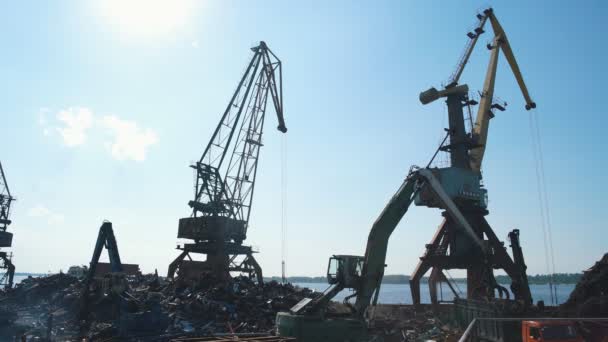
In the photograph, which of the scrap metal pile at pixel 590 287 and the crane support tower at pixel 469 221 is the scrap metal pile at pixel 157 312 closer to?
the crane support tower at pixel 469 221

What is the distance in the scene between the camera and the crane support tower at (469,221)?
34.8 meters

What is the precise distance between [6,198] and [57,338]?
47.6 m

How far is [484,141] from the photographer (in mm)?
41906

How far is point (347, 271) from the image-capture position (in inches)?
777

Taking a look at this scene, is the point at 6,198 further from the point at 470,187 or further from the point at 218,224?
the point at 470,187

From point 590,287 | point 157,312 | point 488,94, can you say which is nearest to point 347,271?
point 157,312

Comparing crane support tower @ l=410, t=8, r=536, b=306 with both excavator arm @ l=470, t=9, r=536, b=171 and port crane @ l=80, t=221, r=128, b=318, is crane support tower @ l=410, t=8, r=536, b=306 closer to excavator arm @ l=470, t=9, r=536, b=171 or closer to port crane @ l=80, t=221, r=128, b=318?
excavator arm @ l=470, t=9, r=536, b=171

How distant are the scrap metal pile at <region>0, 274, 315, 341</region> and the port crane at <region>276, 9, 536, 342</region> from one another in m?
6.31

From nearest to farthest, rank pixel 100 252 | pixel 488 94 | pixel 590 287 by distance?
pixel 590 287, pixel 100 252, pixel 488 94

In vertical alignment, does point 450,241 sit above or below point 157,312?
above

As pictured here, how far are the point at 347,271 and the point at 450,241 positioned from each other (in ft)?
65.2

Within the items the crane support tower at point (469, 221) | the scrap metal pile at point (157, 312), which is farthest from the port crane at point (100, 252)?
the crane support tower at point (469, 221)

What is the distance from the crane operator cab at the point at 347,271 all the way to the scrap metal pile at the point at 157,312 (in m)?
6.38

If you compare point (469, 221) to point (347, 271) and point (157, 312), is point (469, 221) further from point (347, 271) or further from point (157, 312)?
point (157, 312)
